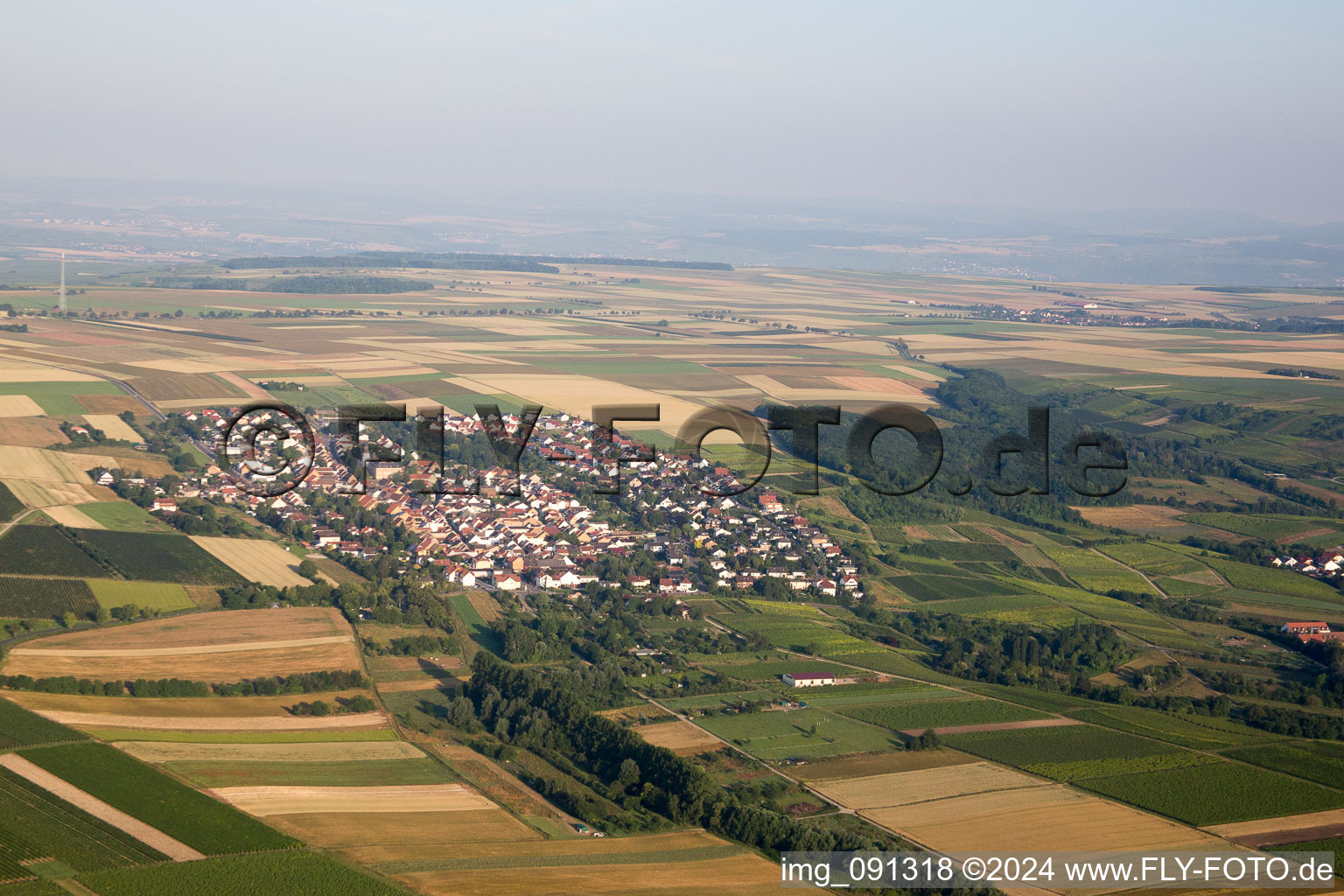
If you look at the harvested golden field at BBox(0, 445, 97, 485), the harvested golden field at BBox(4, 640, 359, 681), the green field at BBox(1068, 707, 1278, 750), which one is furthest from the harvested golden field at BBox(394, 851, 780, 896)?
the harvested golden field at BBox(0, 445, 97, 485)

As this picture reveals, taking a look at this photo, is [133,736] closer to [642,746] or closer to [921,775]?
[642,746]

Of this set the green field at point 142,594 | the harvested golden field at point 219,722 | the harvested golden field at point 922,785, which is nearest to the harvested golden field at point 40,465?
the green field at point 142,594

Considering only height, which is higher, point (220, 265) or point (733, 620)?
point (220, 265)

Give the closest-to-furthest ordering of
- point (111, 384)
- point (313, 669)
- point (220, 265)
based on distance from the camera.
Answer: point (313, 669)
point (111, 384)
point (220, 265)

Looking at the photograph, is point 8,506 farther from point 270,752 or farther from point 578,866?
point 578,866

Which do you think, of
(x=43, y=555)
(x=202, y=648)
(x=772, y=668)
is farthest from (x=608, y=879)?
(x=43, y=555)

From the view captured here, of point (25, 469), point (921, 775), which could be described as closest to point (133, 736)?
point (921, 775)

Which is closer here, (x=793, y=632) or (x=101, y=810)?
(x=101, y=810)
